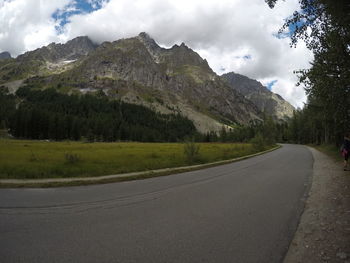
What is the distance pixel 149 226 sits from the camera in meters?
6.48

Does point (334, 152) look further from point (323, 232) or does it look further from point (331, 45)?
point (323, 232)

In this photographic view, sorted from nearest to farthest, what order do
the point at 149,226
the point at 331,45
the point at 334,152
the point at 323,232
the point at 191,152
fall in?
the point at 323,232 < the point at 149,226 < the point at 331,45 < the point at 191,152 < the point at 334,152

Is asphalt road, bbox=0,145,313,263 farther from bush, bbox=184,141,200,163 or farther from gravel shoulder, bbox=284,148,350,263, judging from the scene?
bush, bbox=184,141,200,163

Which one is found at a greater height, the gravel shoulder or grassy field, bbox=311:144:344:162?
grassy field, bbox=311:144:344:162

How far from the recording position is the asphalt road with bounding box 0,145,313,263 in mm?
4910

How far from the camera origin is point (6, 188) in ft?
41.7

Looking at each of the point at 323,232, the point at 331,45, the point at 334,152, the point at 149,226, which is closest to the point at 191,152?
the point at 331,45

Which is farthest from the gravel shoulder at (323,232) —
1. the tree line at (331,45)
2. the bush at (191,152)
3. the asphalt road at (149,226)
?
the bush at (191,152)

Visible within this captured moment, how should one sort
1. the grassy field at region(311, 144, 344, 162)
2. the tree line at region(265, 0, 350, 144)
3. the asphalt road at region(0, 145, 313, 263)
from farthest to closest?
the grassy field at region(311, 144, 344, 162), the tree line at region(265, 0, 350, 144), the asphalt road at region(0, 145, 313, 263)

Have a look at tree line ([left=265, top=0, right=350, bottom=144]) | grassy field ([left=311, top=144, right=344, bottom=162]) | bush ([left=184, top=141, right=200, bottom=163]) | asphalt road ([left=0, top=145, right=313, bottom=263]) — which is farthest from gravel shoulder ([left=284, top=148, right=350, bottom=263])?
grassy field ([left=311, top=144, right=344, bottom=162])

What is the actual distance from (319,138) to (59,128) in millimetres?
106046

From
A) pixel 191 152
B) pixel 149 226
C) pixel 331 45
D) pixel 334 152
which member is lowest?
pixel 149 226

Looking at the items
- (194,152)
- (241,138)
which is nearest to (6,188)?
(194,152)

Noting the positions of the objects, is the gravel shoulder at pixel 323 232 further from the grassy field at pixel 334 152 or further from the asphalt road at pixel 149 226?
the grassy field at pixel 334 152
